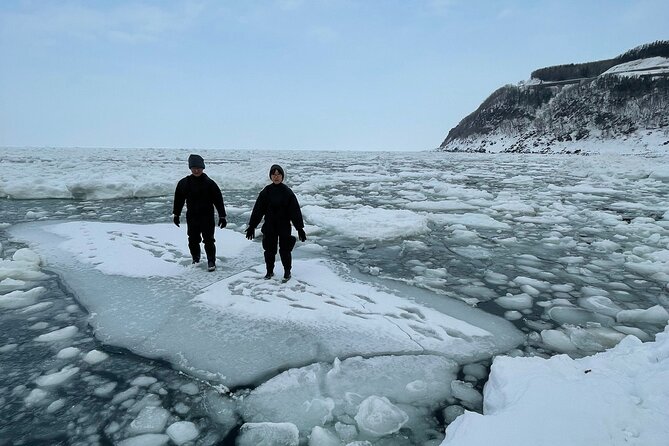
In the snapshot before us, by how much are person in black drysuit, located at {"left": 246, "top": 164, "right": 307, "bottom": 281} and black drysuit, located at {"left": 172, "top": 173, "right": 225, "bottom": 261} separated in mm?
597

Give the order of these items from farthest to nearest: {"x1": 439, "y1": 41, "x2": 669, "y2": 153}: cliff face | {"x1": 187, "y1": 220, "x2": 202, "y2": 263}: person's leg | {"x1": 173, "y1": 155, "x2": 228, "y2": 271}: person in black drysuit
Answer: {"x1": 439, "y1": 41, "x2": 669, "y2": 153}: cliff face < {"x1": 187, "y1": 220, "x2": 202, "y2": 263}: person's leg < {"x1": 173, "y1": 155, "x2": 228, "y2": 271}: person in black drysuit

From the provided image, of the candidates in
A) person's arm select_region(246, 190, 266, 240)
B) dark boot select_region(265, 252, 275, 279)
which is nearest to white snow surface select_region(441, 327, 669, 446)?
dark boot select_region(265, 252, 275, 279)

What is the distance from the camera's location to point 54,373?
2.46 meters

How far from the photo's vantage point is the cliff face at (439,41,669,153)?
5438cm

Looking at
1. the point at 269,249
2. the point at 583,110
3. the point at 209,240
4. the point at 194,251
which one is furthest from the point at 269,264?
the point at 583,110

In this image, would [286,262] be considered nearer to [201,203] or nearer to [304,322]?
[304,322]

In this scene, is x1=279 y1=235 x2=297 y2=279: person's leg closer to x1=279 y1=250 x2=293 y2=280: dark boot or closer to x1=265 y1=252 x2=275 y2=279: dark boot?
x1=279 y1=250 x2=293 y2=280: dark boot

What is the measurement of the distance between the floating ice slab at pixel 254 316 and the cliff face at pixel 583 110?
5369cm

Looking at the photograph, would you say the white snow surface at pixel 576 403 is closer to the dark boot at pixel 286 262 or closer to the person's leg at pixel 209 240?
the dark boot at pixel 286 262

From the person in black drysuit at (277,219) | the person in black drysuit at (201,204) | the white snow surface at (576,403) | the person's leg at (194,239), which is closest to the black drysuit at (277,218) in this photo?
the person in black drysuit at (277,219)

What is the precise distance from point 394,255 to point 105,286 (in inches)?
139

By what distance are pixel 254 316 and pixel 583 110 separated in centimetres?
7628

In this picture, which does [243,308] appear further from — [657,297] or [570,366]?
[657,297]

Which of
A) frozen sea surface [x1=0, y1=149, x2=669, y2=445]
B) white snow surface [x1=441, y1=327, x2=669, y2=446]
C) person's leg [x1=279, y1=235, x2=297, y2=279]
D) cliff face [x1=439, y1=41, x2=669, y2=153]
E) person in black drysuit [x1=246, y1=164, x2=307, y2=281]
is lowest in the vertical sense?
frozen sea surface [x1=0, y1=149, x2=669, y2=445]
